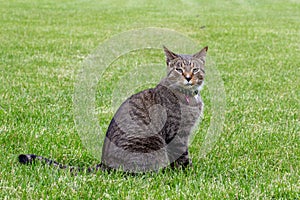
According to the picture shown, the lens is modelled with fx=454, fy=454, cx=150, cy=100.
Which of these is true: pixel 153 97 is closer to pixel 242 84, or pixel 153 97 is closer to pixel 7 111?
pixel 7 111

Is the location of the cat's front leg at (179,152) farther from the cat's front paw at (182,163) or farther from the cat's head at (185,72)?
the cat's head at (185,72)

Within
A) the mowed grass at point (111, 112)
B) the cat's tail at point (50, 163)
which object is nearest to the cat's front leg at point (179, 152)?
the mowed grass at point (111, 112)

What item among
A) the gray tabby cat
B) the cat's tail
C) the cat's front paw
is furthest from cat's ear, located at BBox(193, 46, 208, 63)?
the cat's tail

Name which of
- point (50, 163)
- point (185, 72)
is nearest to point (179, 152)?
point (185, 72)

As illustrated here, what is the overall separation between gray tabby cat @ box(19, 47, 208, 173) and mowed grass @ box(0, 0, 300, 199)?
0.17 m

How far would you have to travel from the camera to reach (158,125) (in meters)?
4.95

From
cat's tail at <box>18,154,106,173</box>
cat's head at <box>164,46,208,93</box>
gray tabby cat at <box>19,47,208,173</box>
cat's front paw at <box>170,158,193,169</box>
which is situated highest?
cat's head at <box>164,46,208,93</box>

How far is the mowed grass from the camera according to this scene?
431 centimetres

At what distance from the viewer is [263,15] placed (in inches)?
882

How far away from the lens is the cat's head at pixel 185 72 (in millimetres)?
5195

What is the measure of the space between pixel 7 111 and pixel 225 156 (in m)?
3.35

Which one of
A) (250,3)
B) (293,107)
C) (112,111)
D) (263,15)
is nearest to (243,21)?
(263,15)

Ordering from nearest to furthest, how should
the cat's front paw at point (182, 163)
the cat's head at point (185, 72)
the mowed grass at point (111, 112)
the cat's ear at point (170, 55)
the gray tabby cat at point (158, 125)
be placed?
the mowed grass at point (111, 112), the gray tabby cat at point (158, 125), the cat's front paw at point (182, 163), the cat's head at point (185, 72), the cat's ear at point (170, 55)

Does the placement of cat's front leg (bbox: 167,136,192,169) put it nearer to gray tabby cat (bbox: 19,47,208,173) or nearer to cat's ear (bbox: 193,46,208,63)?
gray tabby cat (bbox: 19,47,208,173)
